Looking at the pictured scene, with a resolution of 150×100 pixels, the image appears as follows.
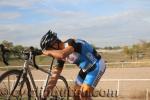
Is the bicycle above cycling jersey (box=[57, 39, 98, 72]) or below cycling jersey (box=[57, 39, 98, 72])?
below

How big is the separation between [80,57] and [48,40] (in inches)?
26.2

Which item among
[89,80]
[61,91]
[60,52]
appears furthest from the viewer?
[61,91]

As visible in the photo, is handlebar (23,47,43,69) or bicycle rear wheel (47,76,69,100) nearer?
handlebar (23,47,43,69)

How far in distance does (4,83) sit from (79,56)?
1331 mm

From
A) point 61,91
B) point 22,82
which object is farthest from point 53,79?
point 22,82

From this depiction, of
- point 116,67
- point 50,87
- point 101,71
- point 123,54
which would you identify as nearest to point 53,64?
point 50,87

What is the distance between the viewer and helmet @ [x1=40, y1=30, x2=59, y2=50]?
7.69 meters

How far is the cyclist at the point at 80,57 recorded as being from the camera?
25.2ft

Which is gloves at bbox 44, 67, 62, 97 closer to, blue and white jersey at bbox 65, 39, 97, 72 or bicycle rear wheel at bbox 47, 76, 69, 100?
bicycle rear wheel at bbox 47, 76, 69, 100

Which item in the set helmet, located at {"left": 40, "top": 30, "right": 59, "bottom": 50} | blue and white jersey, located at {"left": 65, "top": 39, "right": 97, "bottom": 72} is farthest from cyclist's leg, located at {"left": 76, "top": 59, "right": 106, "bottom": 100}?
helmet, located at {"left": 40, "top": 30, "right": 59, "bottom": 50}

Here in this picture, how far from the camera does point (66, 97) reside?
9297 mm

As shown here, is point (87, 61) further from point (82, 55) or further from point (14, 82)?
point (14, 82)

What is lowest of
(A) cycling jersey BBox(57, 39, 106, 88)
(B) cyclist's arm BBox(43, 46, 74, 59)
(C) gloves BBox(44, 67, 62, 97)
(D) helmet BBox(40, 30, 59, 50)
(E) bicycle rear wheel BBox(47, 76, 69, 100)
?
(E) bicycle rear wheel BBox(47, 76, 69, 100)

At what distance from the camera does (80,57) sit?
26.2 ft
